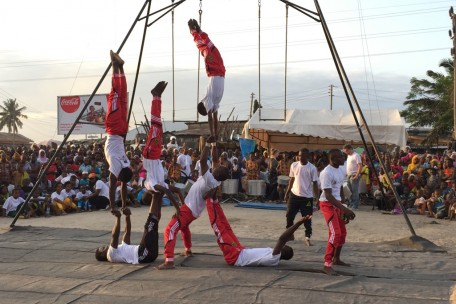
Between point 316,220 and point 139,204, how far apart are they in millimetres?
5771

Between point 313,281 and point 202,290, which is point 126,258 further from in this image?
point 313,281

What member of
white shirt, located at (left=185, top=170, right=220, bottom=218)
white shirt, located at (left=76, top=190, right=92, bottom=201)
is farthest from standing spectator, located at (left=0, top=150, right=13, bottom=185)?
white shirt, located at (left=185, top=170, right=220, bottom=218)

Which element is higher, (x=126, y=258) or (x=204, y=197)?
(x=204, y=197)

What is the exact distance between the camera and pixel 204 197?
6.95 m

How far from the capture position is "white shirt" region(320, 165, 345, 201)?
22.5 feet

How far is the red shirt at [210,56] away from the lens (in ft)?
25.2

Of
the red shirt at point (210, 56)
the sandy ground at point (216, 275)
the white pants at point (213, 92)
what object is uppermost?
the red shirt at point (210, 56)

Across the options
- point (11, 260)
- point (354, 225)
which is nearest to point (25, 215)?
point (11, 260)

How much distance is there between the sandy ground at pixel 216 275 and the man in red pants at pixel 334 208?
1.12 feet

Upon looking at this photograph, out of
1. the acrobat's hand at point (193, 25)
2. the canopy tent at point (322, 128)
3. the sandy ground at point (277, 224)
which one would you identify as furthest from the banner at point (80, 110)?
the acrobat's hand at point (193, 25)

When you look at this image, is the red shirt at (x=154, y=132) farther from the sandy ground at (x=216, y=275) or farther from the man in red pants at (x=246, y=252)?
the man in red pants at (x=246, y=252)

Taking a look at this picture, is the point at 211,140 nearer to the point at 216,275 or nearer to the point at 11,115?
the point at 216,275

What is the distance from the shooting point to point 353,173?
13930mm

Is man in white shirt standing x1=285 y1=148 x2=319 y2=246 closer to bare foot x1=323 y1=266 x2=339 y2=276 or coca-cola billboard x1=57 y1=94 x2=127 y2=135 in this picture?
bare foot x1=323 y1=266 x2=339 y2=276
